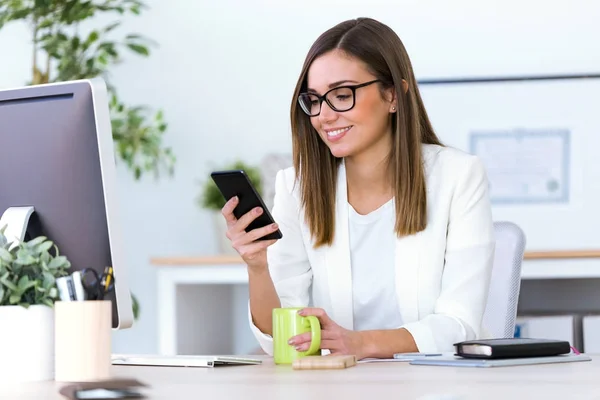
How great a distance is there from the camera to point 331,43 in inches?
79.6

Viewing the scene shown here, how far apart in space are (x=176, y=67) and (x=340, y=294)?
1799 millimetres

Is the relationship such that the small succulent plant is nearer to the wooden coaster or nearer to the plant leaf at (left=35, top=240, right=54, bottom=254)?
the plant leaf at (left=35, top=240, right=54, bottom=254)

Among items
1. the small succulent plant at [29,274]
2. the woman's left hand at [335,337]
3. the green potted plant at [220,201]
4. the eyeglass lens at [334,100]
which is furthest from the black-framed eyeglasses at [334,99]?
the green potted plant at [220,201]

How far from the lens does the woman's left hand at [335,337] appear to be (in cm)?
156

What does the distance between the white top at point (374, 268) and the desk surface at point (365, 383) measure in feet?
1.98

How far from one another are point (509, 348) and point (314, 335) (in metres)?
0.32

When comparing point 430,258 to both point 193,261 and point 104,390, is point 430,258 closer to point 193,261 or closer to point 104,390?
point 104,390

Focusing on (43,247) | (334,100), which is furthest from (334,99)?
(43,247)

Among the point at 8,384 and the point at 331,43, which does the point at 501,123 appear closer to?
the point at 331,43

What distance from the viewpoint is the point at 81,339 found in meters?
1.17

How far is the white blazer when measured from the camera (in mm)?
1870

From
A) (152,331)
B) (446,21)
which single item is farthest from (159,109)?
(446,21)

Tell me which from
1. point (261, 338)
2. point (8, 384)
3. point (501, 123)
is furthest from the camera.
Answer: point (501, 123)

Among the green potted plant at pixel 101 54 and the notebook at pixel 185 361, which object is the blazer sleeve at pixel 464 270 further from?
the green potted plant at pixel 101 54
